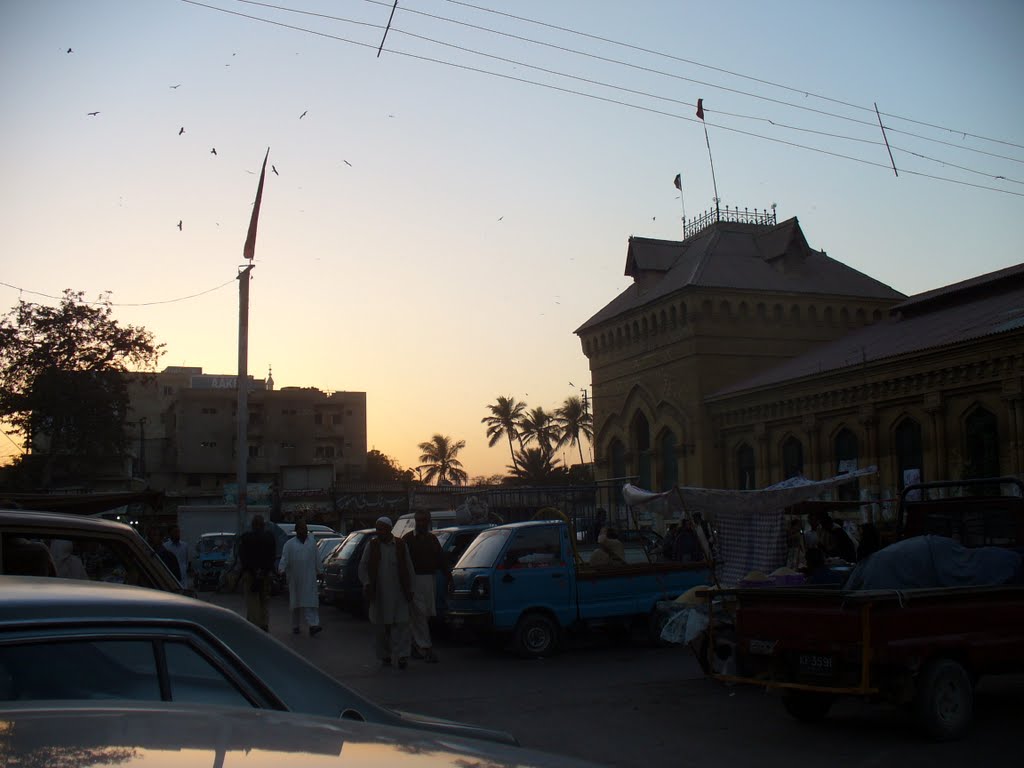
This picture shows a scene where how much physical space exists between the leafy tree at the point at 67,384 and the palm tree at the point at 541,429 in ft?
129

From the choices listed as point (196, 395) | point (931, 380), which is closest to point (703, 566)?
point (931, 380)

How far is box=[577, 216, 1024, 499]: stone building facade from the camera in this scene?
2845cm

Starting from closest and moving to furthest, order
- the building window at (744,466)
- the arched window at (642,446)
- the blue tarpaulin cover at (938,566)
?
the blue tarpaulin cover at (938,566), the building window at (744,466), the arched window at (642,446)

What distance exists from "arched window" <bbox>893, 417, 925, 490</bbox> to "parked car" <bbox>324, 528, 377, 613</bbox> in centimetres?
1796

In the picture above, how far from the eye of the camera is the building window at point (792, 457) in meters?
35.6

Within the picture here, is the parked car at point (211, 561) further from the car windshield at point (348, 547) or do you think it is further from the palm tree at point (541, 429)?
the palm tree at point (541, 429)

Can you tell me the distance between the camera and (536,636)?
14047mm

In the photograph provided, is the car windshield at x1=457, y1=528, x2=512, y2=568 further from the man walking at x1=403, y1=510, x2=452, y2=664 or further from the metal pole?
the metal pole

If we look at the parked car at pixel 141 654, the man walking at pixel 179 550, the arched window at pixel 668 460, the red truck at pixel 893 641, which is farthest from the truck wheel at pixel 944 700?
the arched window at pixel 668 460

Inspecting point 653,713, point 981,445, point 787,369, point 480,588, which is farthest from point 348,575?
point 787,369

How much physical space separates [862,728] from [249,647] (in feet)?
23.8

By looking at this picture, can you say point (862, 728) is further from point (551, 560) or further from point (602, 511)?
point (602, 511)

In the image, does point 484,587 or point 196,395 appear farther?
point 196,395

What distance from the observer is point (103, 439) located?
131 feet
